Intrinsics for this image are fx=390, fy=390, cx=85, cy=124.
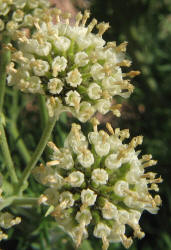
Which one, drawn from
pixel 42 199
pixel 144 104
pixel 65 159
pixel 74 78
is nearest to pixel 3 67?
pixel 74 78

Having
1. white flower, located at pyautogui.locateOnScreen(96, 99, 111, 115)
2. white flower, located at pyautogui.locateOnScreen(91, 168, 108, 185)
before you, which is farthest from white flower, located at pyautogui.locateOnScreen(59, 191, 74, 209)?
white flower, located at pyautogui.locateOnScreen(96, 99, 111, 115)

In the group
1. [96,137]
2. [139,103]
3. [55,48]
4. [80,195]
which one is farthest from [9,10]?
[139,103]

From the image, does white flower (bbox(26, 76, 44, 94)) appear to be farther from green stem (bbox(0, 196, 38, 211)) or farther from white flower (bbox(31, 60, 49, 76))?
green stem (bbox(0, 196, 38, 211))

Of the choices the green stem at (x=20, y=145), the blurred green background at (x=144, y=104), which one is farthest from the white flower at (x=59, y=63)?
the green stem at (x=20, y=145)

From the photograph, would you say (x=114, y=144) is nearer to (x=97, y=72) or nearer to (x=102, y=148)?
(x=102, y=148)

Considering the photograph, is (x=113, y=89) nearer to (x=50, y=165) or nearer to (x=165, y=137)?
(x=50, y=165)

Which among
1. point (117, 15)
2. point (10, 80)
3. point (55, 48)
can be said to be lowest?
point (10, 80)

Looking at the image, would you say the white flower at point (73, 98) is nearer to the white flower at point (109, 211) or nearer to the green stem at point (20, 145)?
the white flower at point (109, 211)
